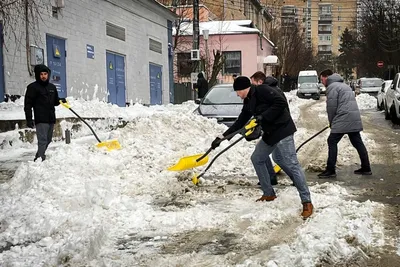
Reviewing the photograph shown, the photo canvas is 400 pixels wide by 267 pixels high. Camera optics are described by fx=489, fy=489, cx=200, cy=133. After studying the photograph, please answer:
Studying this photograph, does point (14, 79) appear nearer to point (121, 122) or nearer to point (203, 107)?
point (121, 122)

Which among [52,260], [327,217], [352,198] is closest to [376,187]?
[352,198]

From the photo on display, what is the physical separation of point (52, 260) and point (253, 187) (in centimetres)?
356

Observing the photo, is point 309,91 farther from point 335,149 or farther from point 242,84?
point 242,84

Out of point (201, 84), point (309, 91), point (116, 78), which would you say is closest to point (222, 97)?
point (116, 78)

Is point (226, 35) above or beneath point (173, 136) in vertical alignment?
above

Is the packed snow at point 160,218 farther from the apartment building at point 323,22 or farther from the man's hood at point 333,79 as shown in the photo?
the apartment building at point 323,22

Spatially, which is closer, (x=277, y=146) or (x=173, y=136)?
(x=277, y=146)

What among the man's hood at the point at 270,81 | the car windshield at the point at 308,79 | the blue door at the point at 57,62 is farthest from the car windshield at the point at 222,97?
the car windshield at the point at 308,79

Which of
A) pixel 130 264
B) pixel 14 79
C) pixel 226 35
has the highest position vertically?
pixel 226 35

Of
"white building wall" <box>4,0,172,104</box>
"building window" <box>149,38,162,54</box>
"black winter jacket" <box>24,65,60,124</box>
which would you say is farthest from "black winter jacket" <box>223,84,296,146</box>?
"building window" <box>149,38,162,54</box>

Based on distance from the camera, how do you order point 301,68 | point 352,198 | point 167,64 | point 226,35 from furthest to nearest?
point 301,68 → point 226,35 → point 167,64 → point 352,198

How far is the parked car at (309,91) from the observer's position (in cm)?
3794

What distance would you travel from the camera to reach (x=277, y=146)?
569 centimetres

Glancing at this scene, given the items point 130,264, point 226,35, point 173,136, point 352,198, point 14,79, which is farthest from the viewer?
point 226,35
